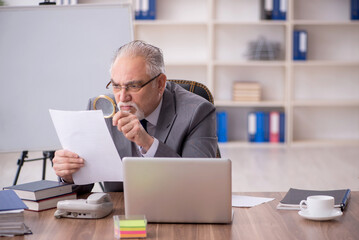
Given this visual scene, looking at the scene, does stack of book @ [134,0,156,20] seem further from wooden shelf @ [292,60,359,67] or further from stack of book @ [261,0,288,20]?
wooden shelf @ [292,60,359,67]

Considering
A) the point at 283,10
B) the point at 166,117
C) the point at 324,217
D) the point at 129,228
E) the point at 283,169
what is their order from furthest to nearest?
the point at 283,10 → the point at 283,169 → the point at 166,117 → the point at 324,217 → the point at 129,228

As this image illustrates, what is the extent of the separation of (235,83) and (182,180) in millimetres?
4747

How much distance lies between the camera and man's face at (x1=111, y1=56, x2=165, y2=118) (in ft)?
6.38

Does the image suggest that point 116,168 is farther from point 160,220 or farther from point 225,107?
point 225,107

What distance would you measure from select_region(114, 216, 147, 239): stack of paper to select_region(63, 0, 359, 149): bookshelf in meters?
4.66

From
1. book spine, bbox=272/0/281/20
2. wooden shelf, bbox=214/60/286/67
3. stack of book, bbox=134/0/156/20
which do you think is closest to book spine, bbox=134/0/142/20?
stack of book, bbox=134/0/156/20

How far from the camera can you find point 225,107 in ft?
21.0

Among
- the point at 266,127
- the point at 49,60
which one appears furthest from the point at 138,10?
the point at 49,60

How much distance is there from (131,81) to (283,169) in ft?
10.5

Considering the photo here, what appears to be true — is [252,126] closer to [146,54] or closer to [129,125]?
[146,54]

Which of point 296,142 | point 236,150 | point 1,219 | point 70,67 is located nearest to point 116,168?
point 1,219

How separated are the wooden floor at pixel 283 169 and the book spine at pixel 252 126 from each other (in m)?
0.23

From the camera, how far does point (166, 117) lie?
2100mm

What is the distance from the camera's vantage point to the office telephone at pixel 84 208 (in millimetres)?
1594
